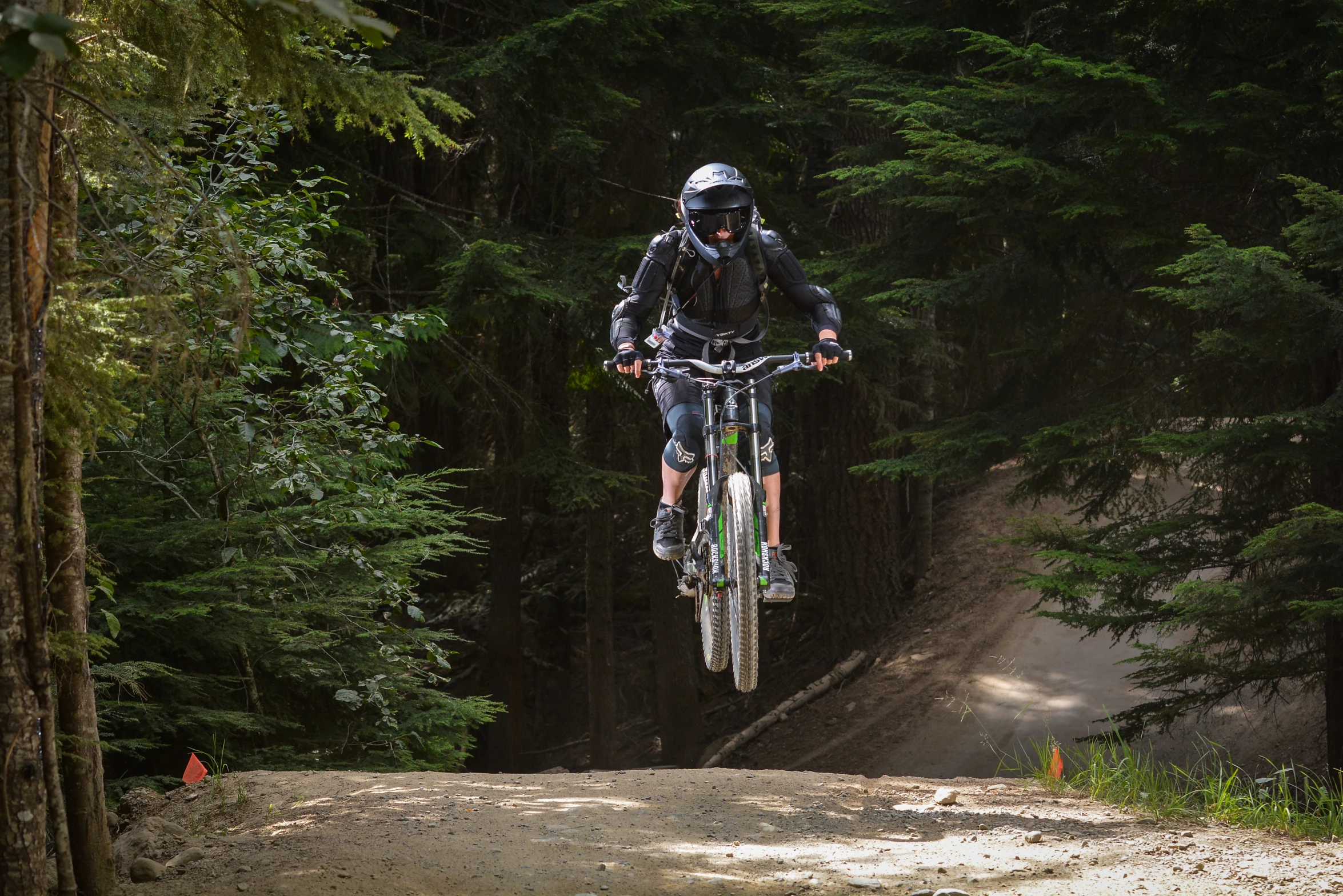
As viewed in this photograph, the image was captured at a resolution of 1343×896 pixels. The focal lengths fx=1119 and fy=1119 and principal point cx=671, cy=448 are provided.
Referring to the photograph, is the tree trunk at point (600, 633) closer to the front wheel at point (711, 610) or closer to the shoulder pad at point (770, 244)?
the front wheel at point (711, 610)

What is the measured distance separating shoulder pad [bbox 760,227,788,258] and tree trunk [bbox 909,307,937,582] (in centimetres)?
1047

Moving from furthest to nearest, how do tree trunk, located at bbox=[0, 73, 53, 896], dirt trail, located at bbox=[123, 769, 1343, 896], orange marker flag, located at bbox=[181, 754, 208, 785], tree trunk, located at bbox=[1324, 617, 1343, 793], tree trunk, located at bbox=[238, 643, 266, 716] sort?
1. tree trunk, located at bbox=[1324, 617, 1343, 793]
2. tree trunk, located at bbox=[238, 643, 266, 716]
3. orange marker flag, located at bbox=[181, 754, 208, 785]
4. dirt trail, located at bbox=[123, 769, 1343, 896]
5. tree trunk, located at bbox=[0, 73, 53, 896]

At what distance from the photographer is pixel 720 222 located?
18.4 feet

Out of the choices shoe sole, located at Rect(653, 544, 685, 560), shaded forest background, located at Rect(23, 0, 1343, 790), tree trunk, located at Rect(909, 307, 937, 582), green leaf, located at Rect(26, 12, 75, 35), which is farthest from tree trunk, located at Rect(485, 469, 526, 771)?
green leaf, located at Rect(26, 12, 75, 35)

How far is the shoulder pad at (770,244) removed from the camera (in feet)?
19.0

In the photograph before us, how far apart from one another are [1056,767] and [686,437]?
3.76 metres

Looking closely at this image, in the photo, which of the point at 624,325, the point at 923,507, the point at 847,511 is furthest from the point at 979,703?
the point at 624,325

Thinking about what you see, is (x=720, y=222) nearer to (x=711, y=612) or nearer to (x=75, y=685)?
(x=711, y=612)

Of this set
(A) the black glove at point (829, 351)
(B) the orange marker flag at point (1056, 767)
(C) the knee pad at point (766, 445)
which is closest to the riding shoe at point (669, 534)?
(C) the knee pad at point (766, 445)

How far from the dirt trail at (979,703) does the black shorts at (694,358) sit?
260 inches

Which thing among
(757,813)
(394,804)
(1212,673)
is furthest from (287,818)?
(1212,673)

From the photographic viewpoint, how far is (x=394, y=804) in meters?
5.68

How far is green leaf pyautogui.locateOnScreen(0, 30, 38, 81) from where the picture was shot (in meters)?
1.56

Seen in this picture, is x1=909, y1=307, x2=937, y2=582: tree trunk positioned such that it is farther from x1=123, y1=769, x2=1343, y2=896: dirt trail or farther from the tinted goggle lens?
the tinted goggle lens
